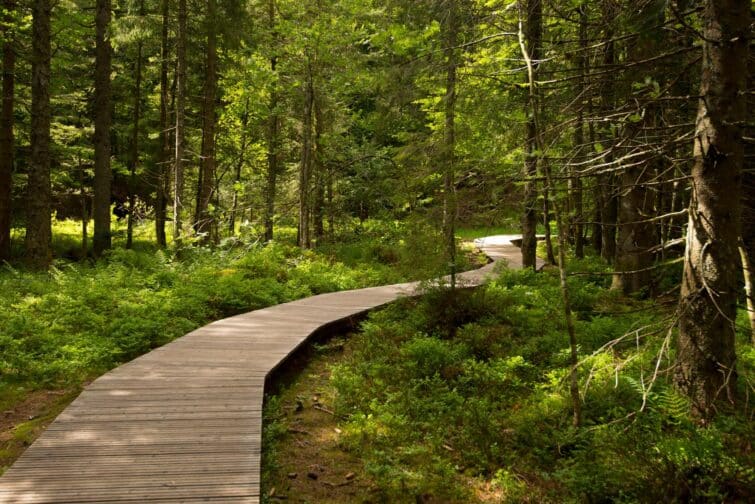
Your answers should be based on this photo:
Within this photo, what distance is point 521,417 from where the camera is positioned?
5852 mm

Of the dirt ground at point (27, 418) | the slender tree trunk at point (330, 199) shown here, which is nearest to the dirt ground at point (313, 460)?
the dirt ground at point (27, 418)

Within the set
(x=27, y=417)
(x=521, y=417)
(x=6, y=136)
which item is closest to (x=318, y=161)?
(x=6, y=136)

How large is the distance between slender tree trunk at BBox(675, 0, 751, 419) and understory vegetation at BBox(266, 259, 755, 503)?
0.93ft

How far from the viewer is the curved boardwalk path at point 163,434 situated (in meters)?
3.82

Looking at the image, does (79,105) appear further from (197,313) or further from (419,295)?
(419,295)

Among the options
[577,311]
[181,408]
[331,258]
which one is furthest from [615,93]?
[331,258]

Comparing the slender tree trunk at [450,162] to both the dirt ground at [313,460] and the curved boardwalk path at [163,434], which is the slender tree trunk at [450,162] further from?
Answer: the dirt ground at [313,460]

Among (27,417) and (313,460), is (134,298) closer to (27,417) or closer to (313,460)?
(27,417)

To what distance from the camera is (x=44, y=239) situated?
512 inches

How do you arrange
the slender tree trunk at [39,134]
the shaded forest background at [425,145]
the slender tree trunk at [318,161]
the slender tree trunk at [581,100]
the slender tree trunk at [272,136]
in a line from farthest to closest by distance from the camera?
1. the slender tree trunk at [272,136]
2. the slender tree trunk at [318,161]
3. the slender tree trunk at [39,134]
4. the slender tree trunk at [581,100]
5. the shaded forest background at [425,145]

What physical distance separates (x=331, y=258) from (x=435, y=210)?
8.59 metres

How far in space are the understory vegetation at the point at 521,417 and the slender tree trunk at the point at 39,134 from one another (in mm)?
9281

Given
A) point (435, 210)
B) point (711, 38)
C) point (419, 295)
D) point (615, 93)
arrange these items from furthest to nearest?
point (419, 295)
point (435, 210)
point (615, 93)
point (711, 38)

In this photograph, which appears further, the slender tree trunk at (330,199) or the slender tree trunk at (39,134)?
the slender tree trunk at (330,199)
